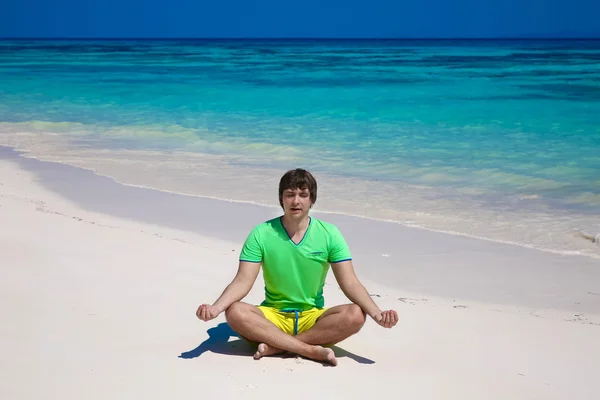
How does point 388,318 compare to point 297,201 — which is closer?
point 388,318

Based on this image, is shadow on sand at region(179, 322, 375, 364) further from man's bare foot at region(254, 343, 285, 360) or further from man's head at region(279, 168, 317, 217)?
man's head at region(279, 168, 317, 217)

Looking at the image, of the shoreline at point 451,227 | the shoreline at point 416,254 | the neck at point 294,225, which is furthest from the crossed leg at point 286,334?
the shoreline at point 451,227

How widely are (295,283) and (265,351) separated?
1.17 ft

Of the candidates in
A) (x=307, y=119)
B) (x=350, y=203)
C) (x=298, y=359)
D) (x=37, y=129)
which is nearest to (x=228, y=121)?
(x=307, y=119)

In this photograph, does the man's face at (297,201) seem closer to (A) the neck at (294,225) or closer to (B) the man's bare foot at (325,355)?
(A) the neck at (294,225)

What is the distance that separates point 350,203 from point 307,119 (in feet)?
30.1

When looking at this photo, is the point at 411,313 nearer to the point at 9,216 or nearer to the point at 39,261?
the point at 39,261

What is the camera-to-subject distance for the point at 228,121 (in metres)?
16.7

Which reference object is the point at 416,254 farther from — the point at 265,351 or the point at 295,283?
the point at 265,351

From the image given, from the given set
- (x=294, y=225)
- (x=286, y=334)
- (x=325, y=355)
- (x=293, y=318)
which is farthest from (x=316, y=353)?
(x=294, y=225)

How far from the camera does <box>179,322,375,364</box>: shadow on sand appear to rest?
3715 mm

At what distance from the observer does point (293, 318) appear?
151 inches

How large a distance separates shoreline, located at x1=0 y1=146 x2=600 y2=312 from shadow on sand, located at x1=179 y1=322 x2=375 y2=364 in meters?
1.54

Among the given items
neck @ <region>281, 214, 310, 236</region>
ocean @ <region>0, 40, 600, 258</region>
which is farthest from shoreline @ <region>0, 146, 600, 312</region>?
neck @ <region>281, 214, 310, 236</region>
